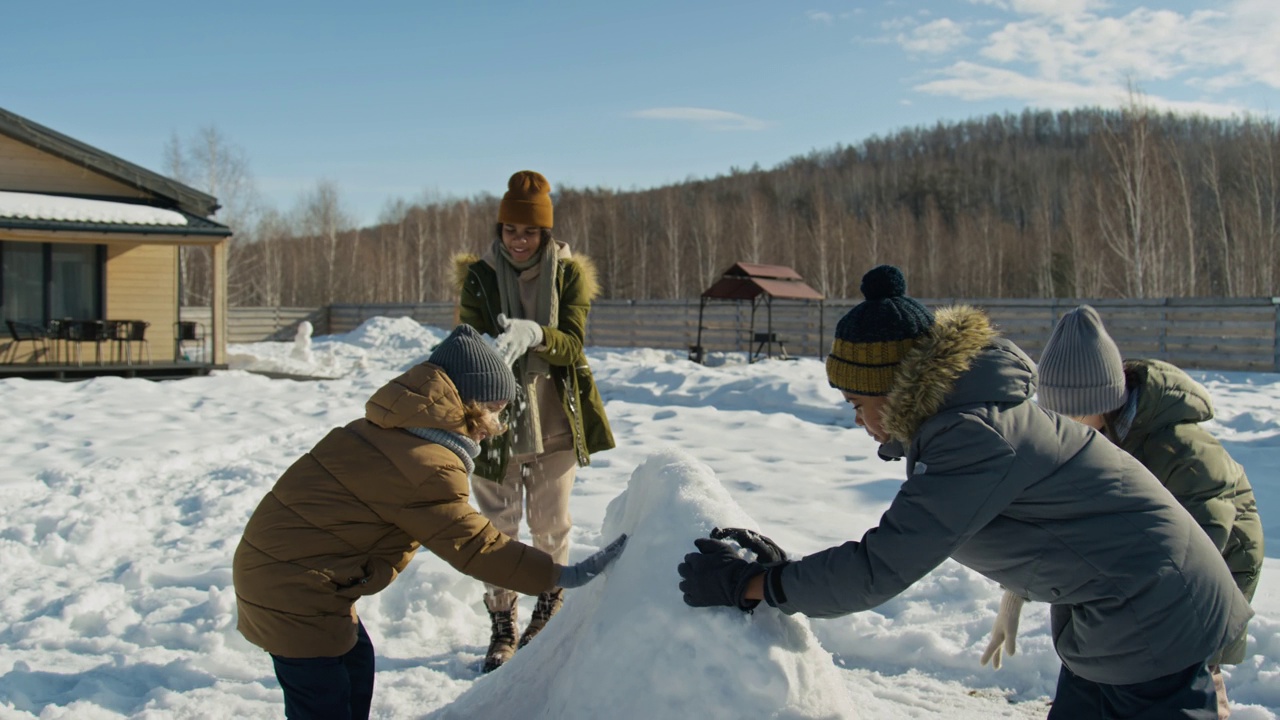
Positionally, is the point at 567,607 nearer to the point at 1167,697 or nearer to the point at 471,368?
the point at 471,368

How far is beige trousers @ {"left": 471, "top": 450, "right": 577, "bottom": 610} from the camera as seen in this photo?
3514 mm

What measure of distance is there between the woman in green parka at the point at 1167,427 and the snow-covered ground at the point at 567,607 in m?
0.88

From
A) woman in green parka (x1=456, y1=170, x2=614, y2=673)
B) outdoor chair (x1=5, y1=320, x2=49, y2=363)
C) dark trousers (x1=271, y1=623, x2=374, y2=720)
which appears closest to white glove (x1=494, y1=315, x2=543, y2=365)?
woman in green parka (x1=456, y1=170, x2=614, y2=673)

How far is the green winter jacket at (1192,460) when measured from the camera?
2.26 m

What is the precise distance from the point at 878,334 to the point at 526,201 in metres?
2.00

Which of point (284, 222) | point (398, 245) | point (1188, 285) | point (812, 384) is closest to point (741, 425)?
point (812, 384)

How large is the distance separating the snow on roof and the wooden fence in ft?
38.9

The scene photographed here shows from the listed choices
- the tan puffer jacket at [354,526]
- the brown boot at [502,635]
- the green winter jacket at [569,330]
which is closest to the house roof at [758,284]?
the green winter jacket at [569,330]

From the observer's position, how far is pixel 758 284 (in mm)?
19125

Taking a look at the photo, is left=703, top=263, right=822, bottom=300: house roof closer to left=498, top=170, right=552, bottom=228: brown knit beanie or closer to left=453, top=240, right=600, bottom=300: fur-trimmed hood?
left=453, top=240, right=600, bottom=300: fur-trimmed hood

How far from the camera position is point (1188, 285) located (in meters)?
30.3

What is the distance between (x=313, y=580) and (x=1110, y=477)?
6.07 feet

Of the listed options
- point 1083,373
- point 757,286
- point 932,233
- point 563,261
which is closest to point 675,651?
point 1083,373

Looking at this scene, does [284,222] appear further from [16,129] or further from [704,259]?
[16,129]
